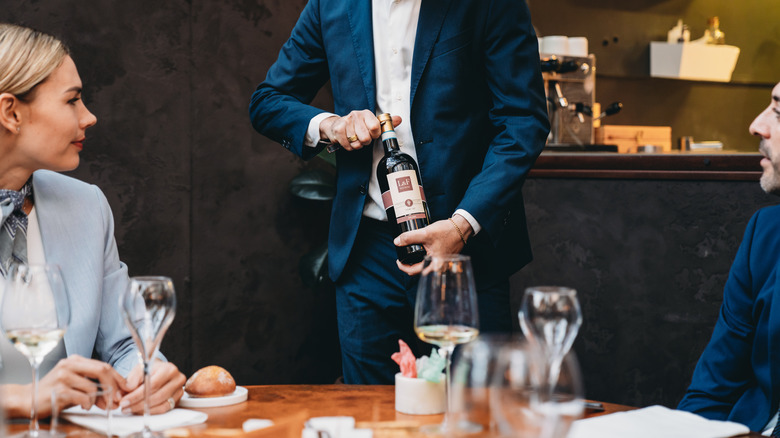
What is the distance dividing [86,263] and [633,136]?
514 centimetres

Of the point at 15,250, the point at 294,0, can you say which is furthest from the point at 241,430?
the point at 294,0

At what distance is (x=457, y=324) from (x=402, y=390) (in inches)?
8.0

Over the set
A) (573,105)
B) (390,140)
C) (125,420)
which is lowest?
(125,420)

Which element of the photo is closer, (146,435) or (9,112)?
(146,435)

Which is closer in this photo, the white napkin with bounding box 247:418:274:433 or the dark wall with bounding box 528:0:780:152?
the white napkin with bounding box 247:418:274:433

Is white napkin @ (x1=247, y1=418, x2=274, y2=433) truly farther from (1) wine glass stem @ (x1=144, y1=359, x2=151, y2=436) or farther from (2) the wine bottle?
(2) the wine bottle

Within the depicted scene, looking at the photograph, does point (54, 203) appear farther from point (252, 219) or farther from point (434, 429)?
point (252, 219)

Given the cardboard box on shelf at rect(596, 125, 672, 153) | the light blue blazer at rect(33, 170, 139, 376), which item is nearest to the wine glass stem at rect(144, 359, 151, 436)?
the light blue blazer at rect(33, 170, 139, 376)

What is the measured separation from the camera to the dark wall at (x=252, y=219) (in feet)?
9.97

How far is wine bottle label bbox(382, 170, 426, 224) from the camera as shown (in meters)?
1.72

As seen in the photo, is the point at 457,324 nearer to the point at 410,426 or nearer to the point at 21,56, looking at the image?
the point at 410,426

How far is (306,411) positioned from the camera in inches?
49.2

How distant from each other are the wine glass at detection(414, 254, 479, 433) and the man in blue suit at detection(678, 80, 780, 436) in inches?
30.4

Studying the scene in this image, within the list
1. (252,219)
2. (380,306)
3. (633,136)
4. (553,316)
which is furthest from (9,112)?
(633,136)
